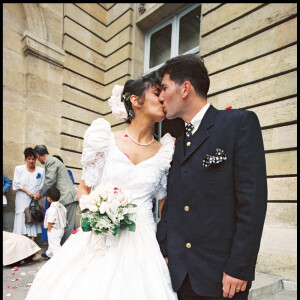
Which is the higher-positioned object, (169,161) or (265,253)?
(169,161)

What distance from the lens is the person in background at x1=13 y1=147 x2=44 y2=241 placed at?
537cm

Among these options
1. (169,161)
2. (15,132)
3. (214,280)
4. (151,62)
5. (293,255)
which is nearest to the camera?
(214,280)

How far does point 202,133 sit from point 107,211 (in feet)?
2.49

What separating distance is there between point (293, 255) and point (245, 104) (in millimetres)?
2716

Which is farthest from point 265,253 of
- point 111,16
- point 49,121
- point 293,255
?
point 111,16

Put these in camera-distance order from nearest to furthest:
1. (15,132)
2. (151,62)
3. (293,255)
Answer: (293,255), (15,132), (151,62)

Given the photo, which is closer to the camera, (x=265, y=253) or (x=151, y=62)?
(x=265, y=253)

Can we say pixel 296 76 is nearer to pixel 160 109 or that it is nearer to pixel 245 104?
pixel 245 104

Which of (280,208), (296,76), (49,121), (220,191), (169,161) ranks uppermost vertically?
(296,76)

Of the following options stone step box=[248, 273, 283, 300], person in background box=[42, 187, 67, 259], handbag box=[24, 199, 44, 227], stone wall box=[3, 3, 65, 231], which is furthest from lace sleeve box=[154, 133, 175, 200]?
stone wall box=[3, 3, 65, 231]

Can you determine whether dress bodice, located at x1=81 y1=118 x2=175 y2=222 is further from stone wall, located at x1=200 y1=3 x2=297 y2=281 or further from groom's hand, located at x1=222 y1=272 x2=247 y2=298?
stone wall, located at x1=200 y1=3 x2=297 y2=281

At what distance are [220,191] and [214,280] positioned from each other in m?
0.50

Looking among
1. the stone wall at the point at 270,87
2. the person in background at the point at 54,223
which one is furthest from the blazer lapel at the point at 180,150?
the person in background at the point at 54,223

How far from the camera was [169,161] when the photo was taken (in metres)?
1.88
